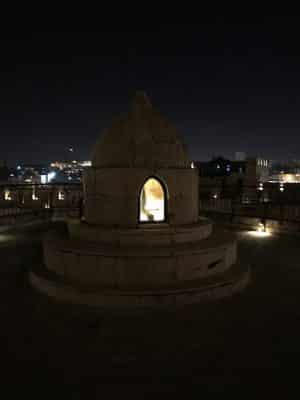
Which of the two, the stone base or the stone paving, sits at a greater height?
the stone base

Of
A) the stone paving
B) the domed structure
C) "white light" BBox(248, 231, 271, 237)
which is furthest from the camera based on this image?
"white light" BBox(248, 231, 271, 237)

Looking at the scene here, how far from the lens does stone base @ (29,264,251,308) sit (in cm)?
627

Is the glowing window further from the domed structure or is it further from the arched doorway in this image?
the arched doorway

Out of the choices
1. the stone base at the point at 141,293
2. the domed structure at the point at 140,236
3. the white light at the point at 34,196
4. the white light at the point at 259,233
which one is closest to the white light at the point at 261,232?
the white light at the point at 259,233

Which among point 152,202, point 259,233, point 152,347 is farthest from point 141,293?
point 259,233

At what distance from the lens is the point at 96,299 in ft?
20.7

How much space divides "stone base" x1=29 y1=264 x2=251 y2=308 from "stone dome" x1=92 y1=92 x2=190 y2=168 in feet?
10.0

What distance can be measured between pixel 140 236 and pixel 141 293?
1.59 m

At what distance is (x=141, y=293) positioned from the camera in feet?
20.6

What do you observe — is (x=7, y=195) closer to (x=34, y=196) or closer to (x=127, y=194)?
(x=34, y=196)

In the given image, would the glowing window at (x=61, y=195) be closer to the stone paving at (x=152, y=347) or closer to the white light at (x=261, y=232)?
the white light at (x=261, y=232)

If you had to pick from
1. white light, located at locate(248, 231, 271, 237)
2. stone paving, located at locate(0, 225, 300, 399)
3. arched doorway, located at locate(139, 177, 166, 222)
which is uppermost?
arched doorway, located at locate(139, 177, 166, 222)

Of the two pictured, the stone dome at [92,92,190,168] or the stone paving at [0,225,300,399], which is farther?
the stone dome at [92,92,190,168]

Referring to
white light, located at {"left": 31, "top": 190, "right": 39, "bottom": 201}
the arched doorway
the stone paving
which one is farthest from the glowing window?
the stone paving
